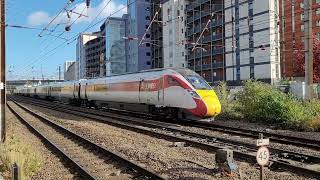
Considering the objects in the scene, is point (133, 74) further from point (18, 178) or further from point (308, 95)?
point (18, 178)

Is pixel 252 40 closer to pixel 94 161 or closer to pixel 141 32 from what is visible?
pixel 141 32

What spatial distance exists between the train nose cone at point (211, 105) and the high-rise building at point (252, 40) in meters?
42.0

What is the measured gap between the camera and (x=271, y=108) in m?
21.8

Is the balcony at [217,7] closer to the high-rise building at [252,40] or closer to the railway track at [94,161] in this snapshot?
the high-rise building at [252,40]

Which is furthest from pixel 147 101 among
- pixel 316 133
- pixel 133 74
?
pixel 316 133

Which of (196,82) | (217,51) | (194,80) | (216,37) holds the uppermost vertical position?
(216,37)

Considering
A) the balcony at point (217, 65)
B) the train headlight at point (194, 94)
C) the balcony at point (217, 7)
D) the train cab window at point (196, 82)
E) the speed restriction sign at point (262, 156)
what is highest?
the balcony at point (217, 7)

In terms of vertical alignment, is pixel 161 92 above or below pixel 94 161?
above

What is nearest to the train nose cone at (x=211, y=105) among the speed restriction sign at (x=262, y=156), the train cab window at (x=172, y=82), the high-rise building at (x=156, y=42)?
the train cab window at (x=172, y=82)

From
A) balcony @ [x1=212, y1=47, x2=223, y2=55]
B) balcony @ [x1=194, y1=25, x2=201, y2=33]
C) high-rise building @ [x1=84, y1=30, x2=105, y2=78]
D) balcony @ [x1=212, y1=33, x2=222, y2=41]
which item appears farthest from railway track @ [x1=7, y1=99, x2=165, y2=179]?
high-rise building @ [x1=84, y1=30, x2=105, y2=78]

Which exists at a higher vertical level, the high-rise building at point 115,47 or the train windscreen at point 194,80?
the high-rise building at point 115,47

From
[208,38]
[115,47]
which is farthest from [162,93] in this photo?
[115,47]

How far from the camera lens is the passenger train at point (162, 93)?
21.4 m

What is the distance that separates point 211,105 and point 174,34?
68.8m
